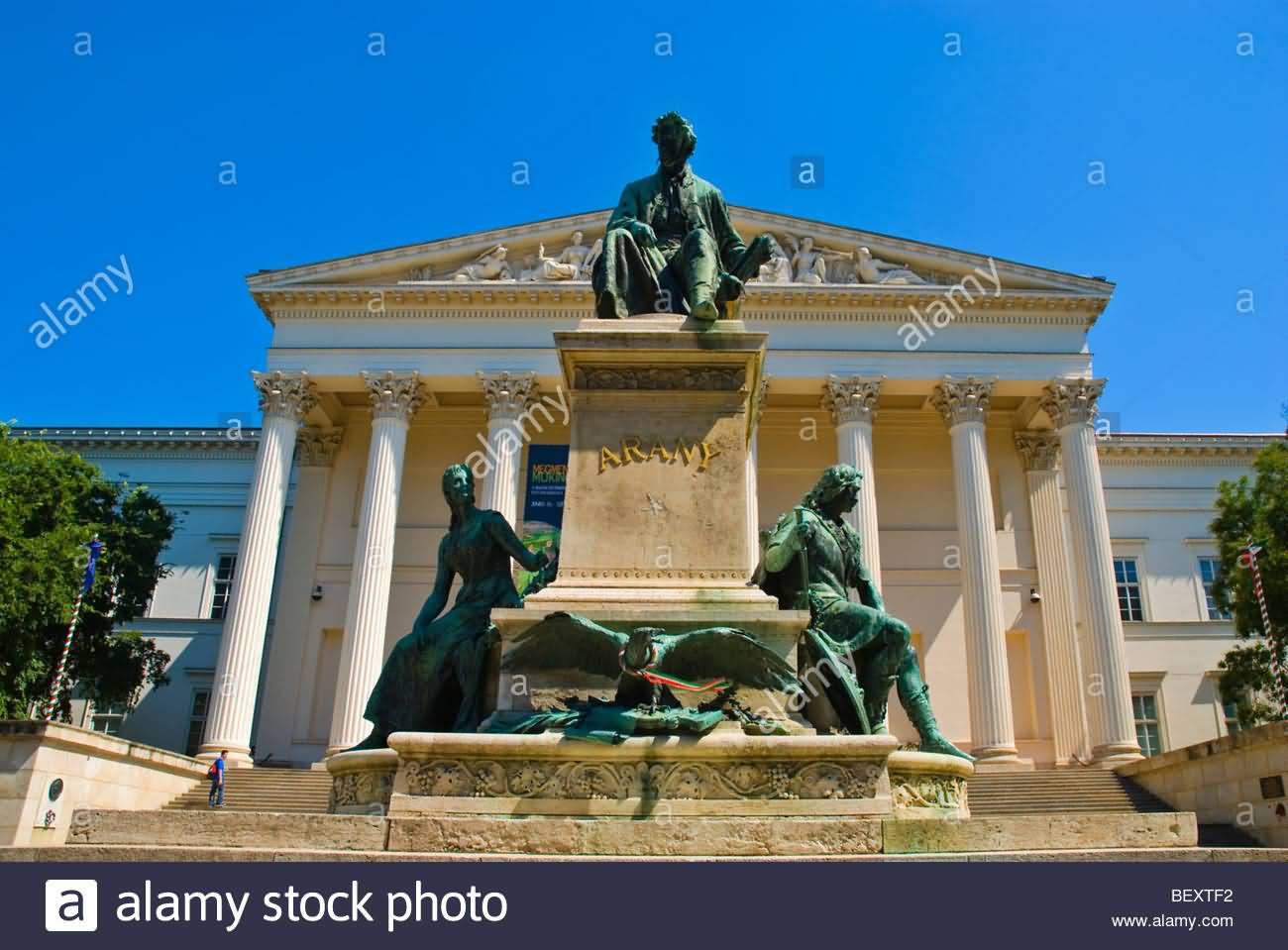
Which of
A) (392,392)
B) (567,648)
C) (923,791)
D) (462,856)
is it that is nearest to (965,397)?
(392,392)

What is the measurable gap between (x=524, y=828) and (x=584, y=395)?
3081 mm

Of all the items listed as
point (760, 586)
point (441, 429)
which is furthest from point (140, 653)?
point (760, 586)

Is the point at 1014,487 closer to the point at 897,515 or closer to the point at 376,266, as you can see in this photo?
the point at 897,515

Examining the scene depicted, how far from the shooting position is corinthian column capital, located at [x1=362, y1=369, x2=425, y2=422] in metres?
34.8

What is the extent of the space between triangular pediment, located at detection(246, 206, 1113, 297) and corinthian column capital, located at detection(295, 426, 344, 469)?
568 cm

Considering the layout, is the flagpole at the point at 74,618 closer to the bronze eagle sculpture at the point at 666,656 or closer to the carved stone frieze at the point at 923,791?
the bronze eagle sculpture at the point at 666,656

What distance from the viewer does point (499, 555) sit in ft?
24.7

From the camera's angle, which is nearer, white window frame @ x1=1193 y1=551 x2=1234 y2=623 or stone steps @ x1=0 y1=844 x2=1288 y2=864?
stone steps @ x1=0 y1=844 x2=1288 y2=864

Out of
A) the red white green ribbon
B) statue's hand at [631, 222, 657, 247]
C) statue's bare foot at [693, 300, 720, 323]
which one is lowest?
the red white green ribbon

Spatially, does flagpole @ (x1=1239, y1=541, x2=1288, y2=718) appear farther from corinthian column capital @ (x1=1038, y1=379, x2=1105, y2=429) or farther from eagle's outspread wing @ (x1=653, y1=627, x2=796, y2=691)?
eagle's outspread wing @ (x1=653, y1=627, x2=796, y2=691)

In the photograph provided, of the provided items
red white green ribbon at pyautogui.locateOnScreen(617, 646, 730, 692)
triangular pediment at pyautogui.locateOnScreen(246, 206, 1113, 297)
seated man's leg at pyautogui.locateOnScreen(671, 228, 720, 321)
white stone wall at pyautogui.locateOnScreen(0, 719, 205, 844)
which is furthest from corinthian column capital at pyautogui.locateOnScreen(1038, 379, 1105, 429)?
red white green ribbon at pyautogui.locateOnScreen(617, 646, 730, 692)

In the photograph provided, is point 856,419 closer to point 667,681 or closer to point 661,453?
point 661,453

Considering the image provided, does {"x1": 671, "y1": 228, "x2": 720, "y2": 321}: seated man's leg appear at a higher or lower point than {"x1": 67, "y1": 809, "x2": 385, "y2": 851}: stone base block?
higher
